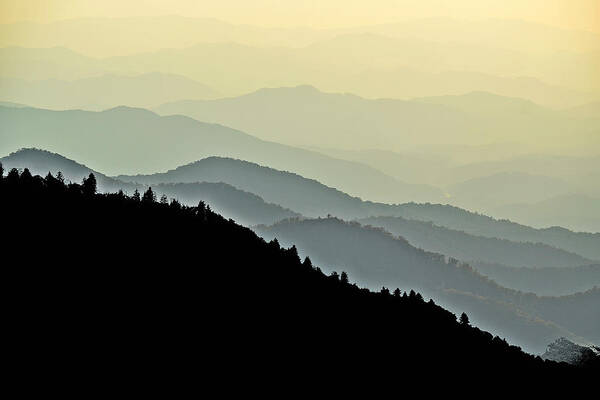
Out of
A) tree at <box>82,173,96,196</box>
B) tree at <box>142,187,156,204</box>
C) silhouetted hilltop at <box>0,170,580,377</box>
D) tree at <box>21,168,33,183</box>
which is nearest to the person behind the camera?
silhouetted hilltop at <box>0,170,580,377</box>

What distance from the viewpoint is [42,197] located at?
174 m

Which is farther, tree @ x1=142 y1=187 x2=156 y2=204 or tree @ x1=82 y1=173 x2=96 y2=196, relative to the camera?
tree @ x1=142 y1=187 x2=156 y2=204

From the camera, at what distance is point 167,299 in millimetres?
158125

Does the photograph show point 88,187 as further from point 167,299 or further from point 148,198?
point 167,299

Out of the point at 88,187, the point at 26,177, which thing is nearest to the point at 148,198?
the point at 88,187

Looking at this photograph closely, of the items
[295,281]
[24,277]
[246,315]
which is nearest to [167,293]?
[246,315]

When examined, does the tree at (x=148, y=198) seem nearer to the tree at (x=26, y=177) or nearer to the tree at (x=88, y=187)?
the tree at (x=88, y=187)

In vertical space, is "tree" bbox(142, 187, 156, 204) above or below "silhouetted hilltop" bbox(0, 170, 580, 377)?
above

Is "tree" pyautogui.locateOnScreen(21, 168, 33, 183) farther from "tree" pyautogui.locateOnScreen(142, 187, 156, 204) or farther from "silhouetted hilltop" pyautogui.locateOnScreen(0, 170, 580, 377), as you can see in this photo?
"tree" pyautogui.locateOnScreen(142, 187, 156, 204)

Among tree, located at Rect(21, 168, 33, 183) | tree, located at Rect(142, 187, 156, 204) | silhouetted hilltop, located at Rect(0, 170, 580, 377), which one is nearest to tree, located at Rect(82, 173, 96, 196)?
silhouetted hilltop, located at Rect(0, 170, 580, 377)

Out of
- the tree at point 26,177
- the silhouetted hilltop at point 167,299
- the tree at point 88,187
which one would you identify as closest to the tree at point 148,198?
the silhouetted hilltop at point 167,299

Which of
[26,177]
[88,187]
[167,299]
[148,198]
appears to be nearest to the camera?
[167,299]

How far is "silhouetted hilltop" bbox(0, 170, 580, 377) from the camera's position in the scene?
140 m

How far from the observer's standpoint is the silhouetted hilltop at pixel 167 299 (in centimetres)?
13950
